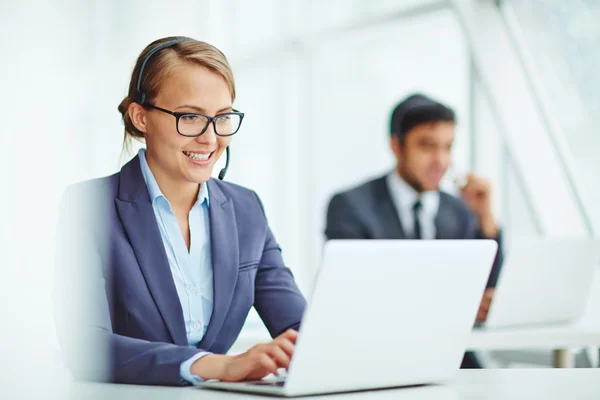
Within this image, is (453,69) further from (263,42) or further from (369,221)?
(369,221)

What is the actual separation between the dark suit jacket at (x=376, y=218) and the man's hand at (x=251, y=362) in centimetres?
194

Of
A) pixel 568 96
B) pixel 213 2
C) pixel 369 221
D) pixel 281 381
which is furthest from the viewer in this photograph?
pixel 568 96

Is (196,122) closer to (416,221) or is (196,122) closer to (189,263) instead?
(189,263)

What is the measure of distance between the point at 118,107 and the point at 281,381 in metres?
0.64

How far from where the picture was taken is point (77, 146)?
4.54ft

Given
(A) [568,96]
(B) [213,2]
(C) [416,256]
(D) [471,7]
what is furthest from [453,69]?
(C) [416,256]

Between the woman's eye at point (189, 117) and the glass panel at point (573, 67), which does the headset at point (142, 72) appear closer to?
the woman's eye at point (189, 117)

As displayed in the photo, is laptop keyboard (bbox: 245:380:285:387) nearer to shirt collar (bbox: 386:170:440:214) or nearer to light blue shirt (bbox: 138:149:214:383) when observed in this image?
light blue shirt (bbox: 138:149:214:383)

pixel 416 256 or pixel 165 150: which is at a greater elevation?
pixel 165 150

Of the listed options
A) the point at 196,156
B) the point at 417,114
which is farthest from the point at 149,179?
the point at 417,114

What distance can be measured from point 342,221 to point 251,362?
2022 mm

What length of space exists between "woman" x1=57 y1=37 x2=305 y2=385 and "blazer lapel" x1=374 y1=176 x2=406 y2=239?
5.00 feet

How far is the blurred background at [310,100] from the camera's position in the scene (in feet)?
4.34

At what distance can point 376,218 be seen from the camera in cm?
334
